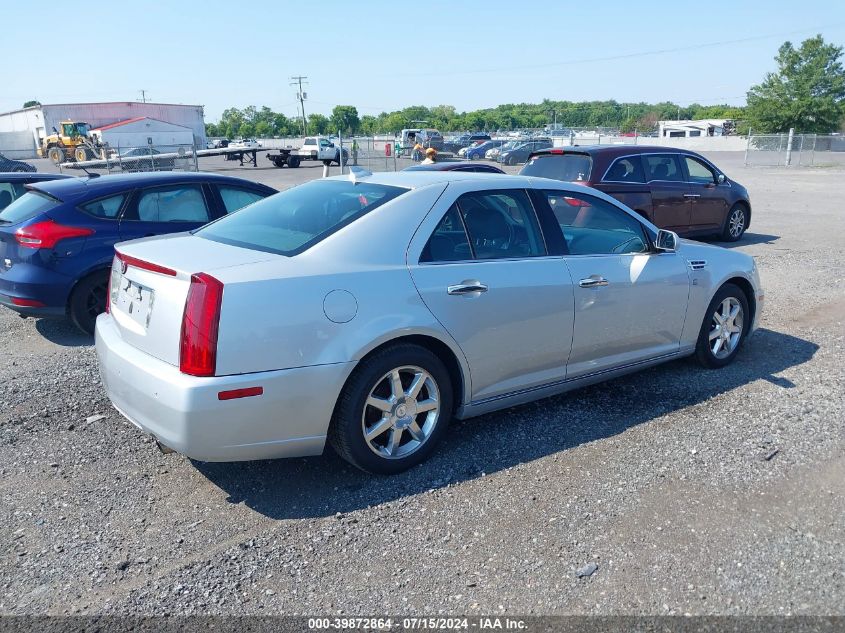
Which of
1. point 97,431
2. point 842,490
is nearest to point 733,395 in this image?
point 842,490

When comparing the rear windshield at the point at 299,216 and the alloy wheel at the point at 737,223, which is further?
the alloy wheel at the point at 737,223

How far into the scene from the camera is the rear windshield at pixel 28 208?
249 inches

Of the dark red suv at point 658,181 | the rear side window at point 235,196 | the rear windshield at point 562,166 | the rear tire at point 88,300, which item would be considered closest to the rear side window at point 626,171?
the dark red suv at point 658,181

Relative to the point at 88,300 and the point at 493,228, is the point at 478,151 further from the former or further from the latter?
the point at 493,228

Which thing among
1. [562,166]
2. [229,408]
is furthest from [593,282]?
[562,166]

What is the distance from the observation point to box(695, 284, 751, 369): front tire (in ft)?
17.7

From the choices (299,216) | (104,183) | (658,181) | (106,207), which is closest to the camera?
(299,216)

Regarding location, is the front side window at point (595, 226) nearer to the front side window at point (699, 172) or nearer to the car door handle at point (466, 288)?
the car door handle at point (466, 288)

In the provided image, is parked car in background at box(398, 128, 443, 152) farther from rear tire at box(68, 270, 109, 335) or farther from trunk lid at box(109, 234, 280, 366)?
trunk lid at box(109, 234, 280, 366)

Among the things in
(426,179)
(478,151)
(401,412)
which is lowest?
(478,151)

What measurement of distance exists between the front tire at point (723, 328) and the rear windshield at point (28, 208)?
225 inches

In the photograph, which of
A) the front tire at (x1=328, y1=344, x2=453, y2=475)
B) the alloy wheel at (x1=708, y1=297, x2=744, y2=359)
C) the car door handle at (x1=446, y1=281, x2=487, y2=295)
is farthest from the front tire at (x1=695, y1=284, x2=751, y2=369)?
the front tire at (x1=328, y1=344, x2=453, y2=475)

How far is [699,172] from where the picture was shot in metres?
11.5

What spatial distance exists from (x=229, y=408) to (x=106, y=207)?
13.7 feet
